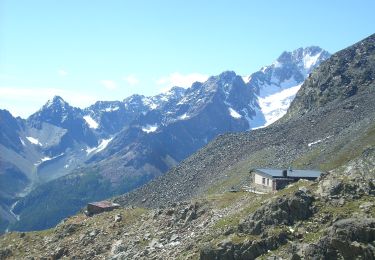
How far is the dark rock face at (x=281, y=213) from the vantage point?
58.2m

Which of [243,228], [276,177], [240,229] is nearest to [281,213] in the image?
[243,228]

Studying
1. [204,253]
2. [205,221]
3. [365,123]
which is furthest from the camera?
[365,123]

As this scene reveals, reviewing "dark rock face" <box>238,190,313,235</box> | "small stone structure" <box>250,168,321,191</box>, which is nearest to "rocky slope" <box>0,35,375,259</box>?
"dark rock face" <box>238,190,313,235</box>

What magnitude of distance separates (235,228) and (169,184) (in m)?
139

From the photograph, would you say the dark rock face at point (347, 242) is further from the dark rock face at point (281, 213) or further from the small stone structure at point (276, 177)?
the small stone structure at point (276, 177)

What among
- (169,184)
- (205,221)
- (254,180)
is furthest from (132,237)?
(169,184)

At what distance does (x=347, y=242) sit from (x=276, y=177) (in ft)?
117

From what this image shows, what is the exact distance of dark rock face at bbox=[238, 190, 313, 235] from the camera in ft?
191

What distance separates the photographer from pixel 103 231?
8344 centimetres

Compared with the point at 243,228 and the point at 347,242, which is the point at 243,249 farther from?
the point at 347,242

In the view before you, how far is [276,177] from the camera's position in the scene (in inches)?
3349

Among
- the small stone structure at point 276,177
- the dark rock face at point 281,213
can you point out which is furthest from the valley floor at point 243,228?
the small stone structure at point 276,177

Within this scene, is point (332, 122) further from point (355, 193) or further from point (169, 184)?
point (355, 193)

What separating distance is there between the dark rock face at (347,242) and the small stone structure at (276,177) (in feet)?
104
